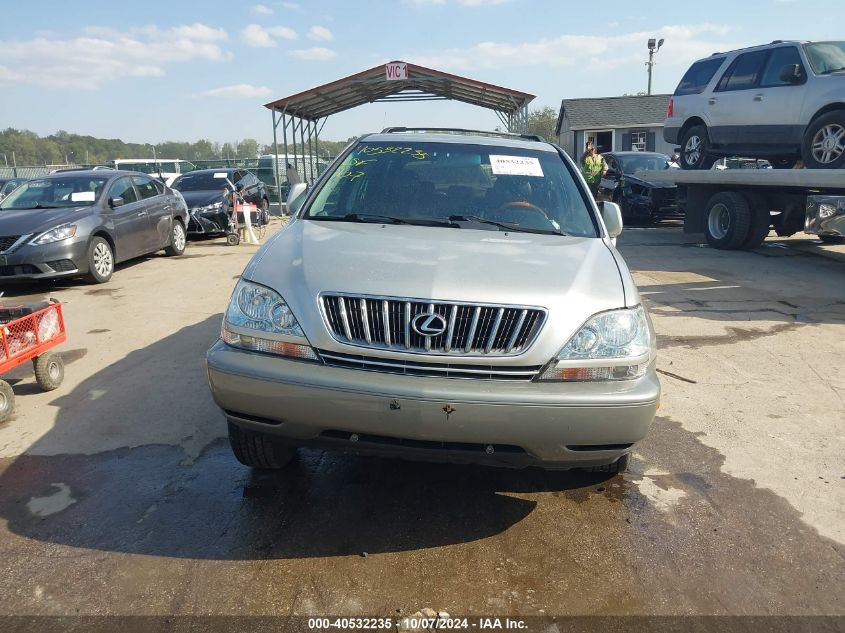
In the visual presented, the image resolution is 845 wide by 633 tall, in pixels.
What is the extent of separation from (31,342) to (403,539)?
3.29 meters

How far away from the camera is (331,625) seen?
235 cm

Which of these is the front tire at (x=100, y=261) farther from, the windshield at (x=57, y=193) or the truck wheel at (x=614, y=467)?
the truck wheel at (x=614, y=467)

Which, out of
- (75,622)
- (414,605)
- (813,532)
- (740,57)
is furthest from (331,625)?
(740,57)

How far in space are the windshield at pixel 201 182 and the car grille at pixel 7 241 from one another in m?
7.08

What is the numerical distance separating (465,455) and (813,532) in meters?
1.72

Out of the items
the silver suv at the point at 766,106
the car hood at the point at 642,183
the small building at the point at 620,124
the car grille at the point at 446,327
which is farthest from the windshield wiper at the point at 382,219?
the small building at the point at 620,124

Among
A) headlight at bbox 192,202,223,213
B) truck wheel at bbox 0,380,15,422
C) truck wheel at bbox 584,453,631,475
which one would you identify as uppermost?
headlight at bbox 192,202,223,213

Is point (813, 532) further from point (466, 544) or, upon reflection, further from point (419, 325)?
point (419, 325)

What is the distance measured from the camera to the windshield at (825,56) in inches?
337

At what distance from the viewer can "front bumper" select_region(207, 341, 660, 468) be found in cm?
251

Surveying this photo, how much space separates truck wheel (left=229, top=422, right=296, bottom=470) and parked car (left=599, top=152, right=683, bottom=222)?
12483 mm

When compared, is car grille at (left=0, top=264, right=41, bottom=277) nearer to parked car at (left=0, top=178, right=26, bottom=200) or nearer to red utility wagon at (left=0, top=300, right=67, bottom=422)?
red utility wagon at (left=0, top=300, right=67, bottom=422)

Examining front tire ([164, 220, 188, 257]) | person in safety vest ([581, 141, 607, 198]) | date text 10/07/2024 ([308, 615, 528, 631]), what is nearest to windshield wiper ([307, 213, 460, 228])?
date text 10/07/2024 ([308, 615, 528, 631])

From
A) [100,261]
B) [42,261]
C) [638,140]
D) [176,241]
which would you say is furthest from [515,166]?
[638,140]
